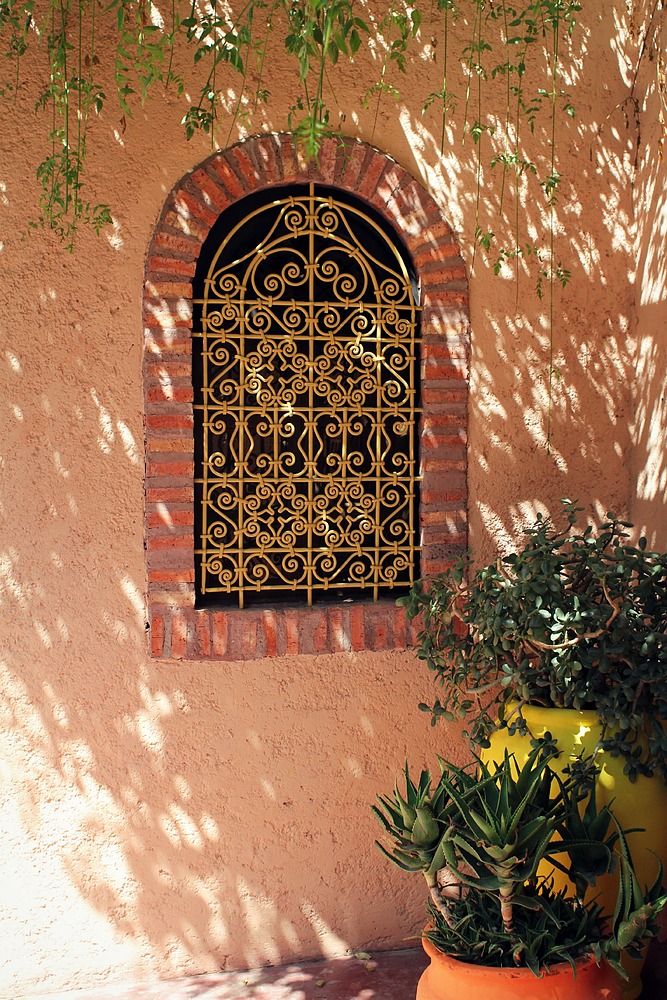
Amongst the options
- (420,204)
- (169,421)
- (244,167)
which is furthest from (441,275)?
(169,421)

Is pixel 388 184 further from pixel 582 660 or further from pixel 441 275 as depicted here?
pixel 582 660

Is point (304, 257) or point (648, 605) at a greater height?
point (304, 257)

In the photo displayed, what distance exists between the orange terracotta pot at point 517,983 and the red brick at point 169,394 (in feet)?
6.98

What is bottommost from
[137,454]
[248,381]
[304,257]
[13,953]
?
[13,953]

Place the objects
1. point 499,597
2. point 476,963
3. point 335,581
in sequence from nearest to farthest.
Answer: point 476,963
point 499,597
point 335,581

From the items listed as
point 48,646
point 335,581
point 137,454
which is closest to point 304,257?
point 137,454

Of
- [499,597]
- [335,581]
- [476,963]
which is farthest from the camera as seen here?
[335,581]

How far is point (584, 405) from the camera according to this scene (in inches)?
163

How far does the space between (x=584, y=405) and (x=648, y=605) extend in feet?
3.46

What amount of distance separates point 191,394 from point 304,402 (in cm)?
47

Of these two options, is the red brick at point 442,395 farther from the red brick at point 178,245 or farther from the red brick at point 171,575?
the red brick at point 171,575

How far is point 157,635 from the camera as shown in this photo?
12.1 feet

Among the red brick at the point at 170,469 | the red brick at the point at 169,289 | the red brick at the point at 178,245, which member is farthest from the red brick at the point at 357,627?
the red brick at the point at 178,245

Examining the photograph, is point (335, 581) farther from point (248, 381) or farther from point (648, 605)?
point (648, 605)
